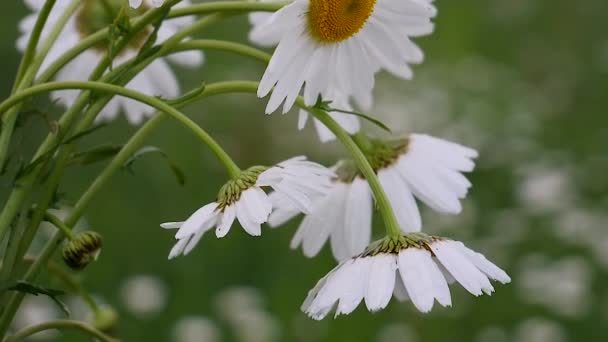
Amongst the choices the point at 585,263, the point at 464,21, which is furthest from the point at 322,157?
the point at 464,21

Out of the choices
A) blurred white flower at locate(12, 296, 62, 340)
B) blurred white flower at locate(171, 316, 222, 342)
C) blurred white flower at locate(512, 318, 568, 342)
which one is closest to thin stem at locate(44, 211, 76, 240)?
blurred white flower at locate(12, 296, 62, 340)

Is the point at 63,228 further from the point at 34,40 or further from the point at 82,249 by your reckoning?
Answer: the point at 34,40

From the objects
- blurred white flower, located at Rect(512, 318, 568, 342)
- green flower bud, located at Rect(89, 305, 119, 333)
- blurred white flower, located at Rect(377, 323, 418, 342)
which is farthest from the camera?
blurred white flower, located at Rect(512, 318, 568, 342)

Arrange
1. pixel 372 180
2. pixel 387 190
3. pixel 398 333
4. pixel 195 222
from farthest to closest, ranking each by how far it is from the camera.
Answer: pixel 398 333 → pixel 387 190 → pixel 372 180 → pixel 195 222

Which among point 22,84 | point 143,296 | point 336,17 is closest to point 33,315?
point 143,296

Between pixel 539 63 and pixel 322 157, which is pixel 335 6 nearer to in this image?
pixel 322 157

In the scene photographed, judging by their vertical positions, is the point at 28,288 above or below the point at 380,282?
above

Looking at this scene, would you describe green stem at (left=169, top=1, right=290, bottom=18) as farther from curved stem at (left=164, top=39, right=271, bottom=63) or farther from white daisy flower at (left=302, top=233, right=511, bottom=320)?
white daisy flower at (left=302, top=233, right=511, bottom=320)
